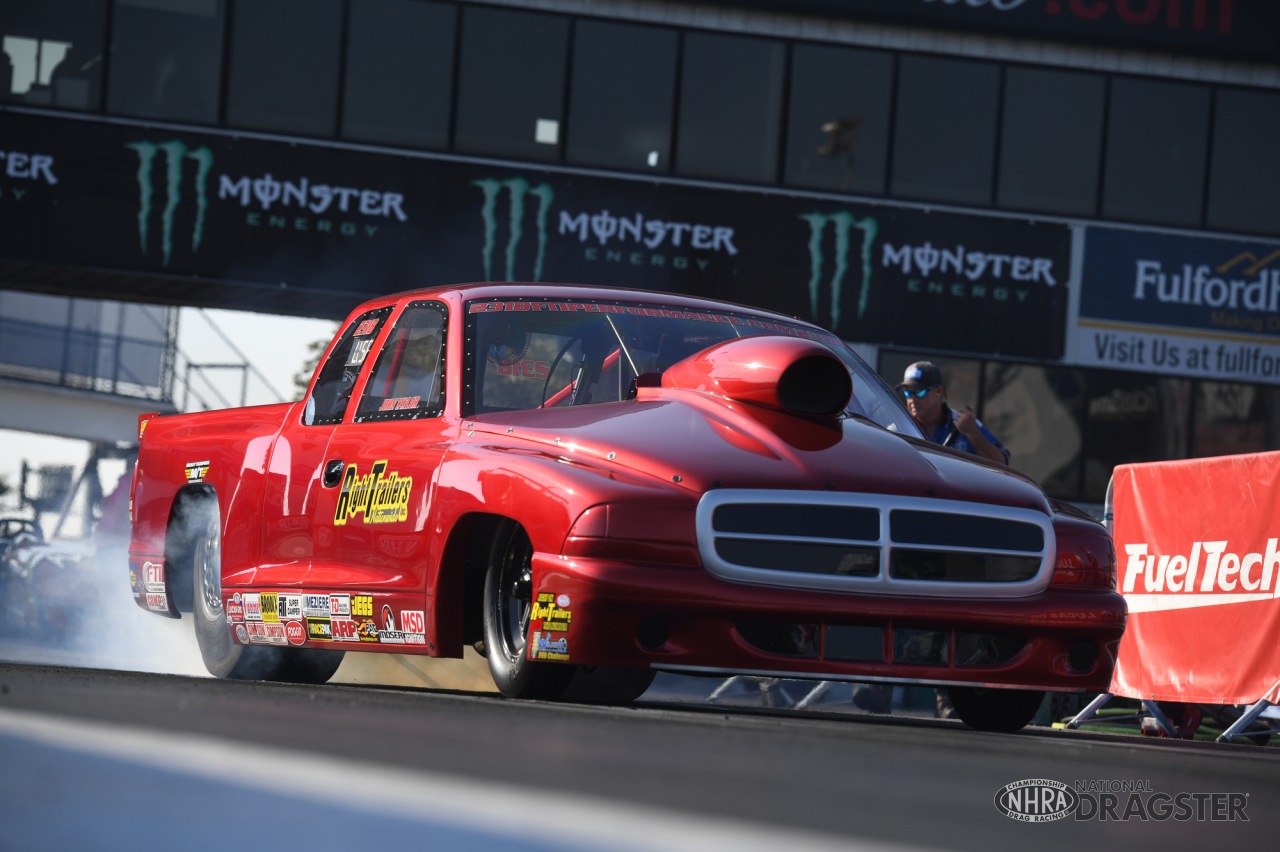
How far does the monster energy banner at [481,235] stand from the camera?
22250mm

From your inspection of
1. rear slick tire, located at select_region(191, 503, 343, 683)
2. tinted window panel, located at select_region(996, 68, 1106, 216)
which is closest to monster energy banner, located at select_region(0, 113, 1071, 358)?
tinted window panel, located at select_region(996, 68, 1106, 216)

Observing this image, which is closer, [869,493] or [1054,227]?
[869,493]

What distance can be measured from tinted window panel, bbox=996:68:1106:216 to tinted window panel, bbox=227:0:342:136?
8.17 m

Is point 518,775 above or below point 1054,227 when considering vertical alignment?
below

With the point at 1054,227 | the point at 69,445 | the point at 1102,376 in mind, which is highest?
the point at 1054,227

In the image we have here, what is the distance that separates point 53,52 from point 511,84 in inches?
206

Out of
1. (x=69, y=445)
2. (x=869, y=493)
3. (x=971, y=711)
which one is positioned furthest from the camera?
(x=69, y=445)

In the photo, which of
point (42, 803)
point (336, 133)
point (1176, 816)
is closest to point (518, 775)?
point (42, 803)

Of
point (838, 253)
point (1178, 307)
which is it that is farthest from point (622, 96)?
point (1178, 307)

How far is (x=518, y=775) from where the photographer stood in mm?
3080

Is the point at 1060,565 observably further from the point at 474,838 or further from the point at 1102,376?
the point at 1102,376

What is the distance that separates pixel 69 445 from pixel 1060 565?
3139 centimetres

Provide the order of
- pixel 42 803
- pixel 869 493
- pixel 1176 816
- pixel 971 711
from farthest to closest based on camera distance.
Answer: pixel 971 711
pixel 869 493
pixel 1176 816
pixel 42 803

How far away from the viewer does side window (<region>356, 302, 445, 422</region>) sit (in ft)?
23.0
